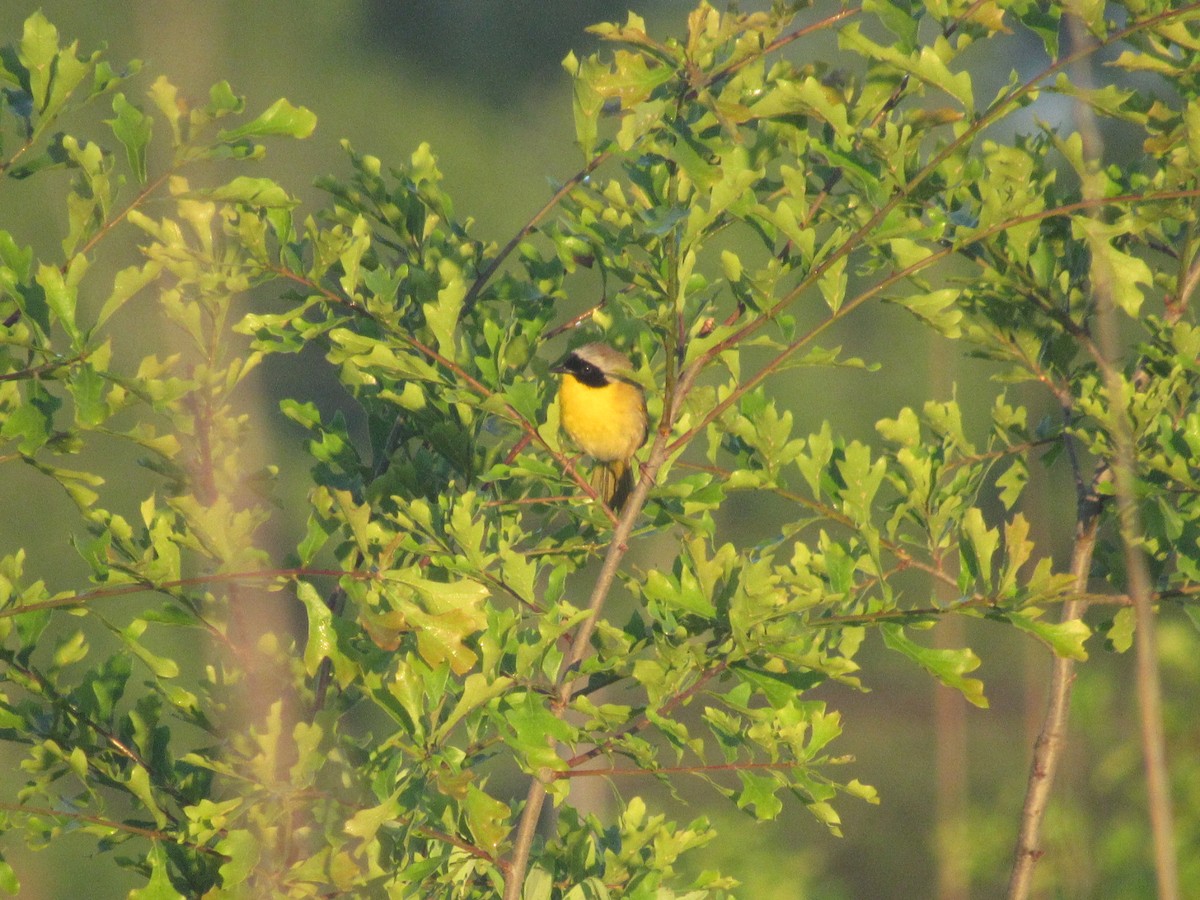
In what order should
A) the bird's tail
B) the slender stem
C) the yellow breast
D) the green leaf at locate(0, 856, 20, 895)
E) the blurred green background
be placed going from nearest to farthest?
the green leaf at locate(0, 856, 20, 895) → the slender stem → the bird's tail → the yellow breast → the blurred green background

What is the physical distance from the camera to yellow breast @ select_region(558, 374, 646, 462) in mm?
3201

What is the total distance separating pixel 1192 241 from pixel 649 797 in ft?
31.1

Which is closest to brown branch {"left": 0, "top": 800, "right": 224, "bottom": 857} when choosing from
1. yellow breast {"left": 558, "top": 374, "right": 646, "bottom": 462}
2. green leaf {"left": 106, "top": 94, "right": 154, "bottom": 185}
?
green leaf {"left": 106, "top": 94, "right": 154, "bottom": 185}

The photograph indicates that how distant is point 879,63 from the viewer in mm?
1615

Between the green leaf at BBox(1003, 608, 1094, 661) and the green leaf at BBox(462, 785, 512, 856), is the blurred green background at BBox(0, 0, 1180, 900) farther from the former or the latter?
the green leaf at BBox(462, 785, 512, 856)

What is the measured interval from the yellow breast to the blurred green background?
133 cm

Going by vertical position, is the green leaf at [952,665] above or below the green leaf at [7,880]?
above

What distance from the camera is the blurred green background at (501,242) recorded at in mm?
5664

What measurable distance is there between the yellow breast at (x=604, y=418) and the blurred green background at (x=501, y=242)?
4.36 ft

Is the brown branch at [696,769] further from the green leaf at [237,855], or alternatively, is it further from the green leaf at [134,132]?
the green leaf at [134,132]

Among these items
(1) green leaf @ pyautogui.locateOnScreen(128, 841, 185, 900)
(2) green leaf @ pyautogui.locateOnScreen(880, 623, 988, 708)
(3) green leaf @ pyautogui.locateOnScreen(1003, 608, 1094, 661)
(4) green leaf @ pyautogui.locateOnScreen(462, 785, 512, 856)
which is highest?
(3) green leaf @ pyautogui.locateOnScreen(1003, 608, 1094, 661)

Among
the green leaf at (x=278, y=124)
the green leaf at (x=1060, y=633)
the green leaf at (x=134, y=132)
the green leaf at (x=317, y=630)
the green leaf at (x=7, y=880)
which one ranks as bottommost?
the green leaf at (x=7, y=880)

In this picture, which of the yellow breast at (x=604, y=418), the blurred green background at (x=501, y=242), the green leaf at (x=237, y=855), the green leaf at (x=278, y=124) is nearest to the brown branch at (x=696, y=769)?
the green leaf at (x=237, y=855)

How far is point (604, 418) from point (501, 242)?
12633 mm
